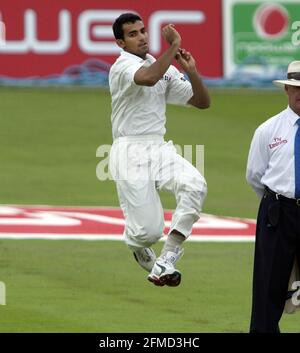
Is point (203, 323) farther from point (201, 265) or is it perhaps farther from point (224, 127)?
point (224, 127)

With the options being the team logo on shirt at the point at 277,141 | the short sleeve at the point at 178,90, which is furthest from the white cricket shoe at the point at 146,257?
the team logo on shirt at the point at 277,141

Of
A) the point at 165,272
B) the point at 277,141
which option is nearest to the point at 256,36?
the point at 165,272

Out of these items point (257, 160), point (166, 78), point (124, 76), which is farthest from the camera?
point (166, 78)

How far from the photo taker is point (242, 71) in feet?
92.3

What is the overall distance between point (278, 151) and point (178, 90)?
232 centimetres

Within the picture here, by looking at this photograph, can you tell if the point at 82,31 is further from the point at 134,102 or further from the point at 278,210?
the point at 278,210

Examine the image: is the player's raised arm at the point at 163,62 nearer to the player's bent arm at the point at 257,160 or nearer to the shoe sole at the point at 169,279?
the player's bent arm at the point at 257,160

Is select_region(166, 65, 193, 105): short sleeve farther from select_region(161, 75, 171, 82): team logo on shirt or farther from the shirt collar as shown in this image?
the shirt collar

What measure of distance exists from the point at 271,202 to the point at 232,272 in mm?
4527

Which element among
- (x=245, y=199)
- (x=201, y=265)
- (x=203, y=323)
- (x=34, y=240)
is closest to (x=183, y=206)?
(x=203, y=323)

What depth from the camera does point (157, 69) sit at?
1172 centimetres

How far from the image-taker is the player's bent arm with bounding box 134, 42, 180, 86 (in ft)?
38.3

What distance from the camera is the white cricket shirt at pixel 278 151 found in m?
10.4
